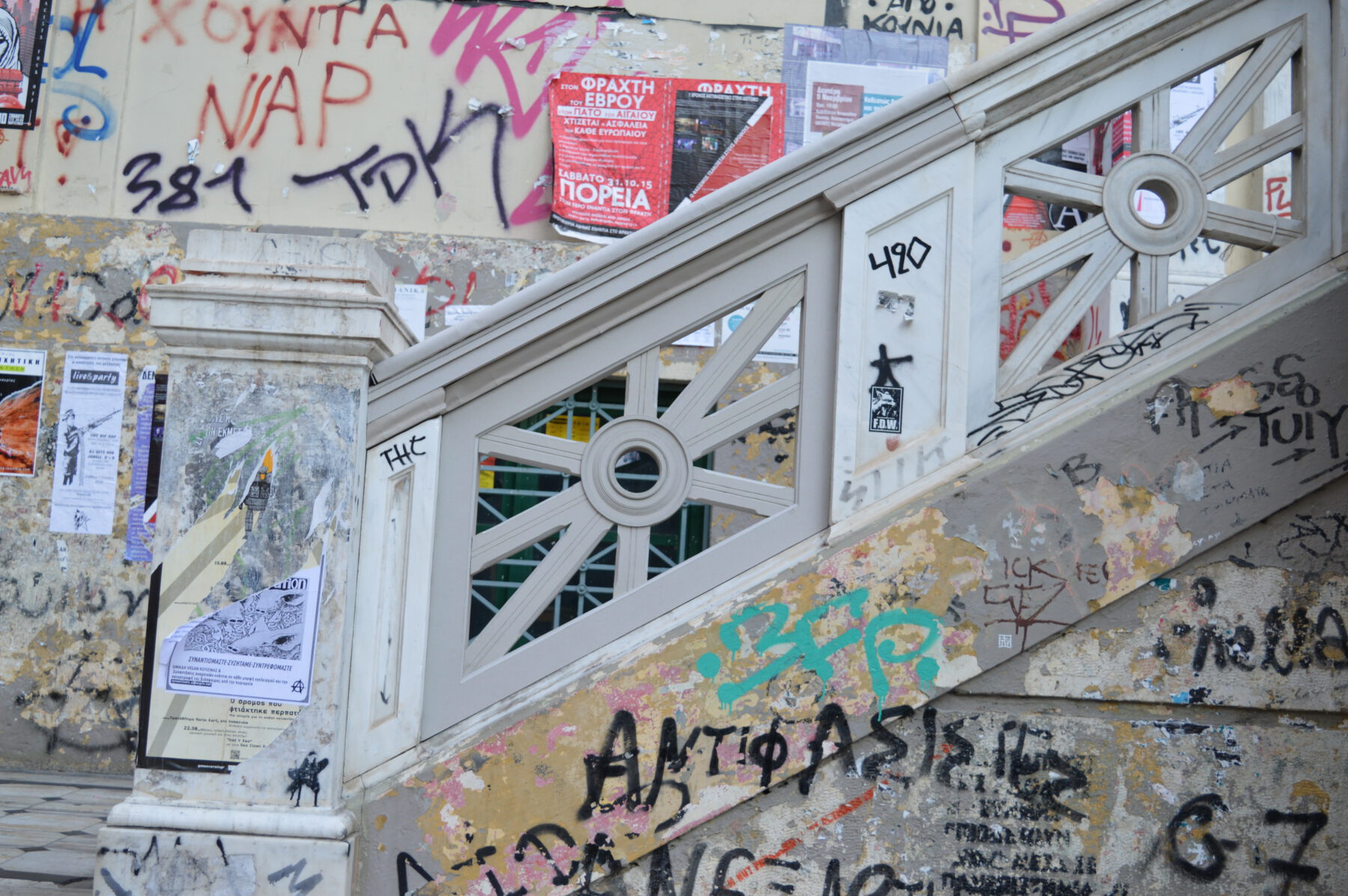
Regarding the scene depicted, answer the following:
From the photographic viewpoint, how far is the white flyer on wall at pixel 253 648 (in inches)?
109

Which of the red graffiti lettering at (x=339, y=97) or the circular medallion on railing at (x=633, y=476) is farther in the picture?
the red graffiti lettering at (x=339, y=97)

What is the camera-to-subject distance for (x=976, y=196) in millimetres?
2961

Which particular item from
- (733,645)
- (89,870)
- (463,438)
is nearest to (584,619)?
(733,645)

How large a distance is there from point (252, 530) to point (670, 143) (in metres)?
4.49

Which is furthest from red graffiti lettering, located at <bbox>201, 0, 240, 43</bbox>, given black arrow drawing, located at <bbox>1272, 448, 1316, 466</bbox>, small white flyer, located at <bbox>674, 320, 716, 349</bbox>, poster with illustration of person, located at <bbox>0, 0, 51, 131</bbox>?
black arrow drawing, located at <bbox>1272, 448, 1316, 466</bbox>

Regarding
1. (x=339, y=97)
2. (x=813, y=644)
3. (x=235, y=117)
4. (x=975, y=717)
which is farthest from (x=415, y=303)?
(x=975, y=717)

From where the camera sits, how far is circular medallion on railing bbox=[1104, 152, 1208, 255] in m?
2.94

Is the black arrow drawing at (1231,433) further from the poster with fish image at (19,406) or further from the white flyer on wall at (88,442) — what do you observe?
the poster with fish image at (19,406)

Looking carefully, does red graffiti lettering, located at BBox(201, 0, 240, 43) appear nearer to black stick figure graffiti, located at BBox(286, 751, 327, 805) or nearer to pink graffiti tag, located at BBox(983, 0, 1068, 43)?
pink graffiti tag, located at BBox(983, 0, 1068, 43)

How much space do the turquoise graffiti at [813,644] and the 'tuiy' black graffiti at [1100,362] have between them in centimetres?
58

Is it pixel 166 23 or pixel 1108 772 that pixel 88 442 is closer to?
pixel 166 23

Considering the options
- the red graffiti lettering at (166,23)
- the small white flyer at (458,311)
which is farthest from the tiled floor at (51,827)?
the red graffiti lettering at (166,23)

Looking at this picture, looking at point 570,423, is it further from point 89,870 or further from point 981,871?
point 981,871

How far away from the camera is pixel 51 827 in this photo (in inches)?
170
